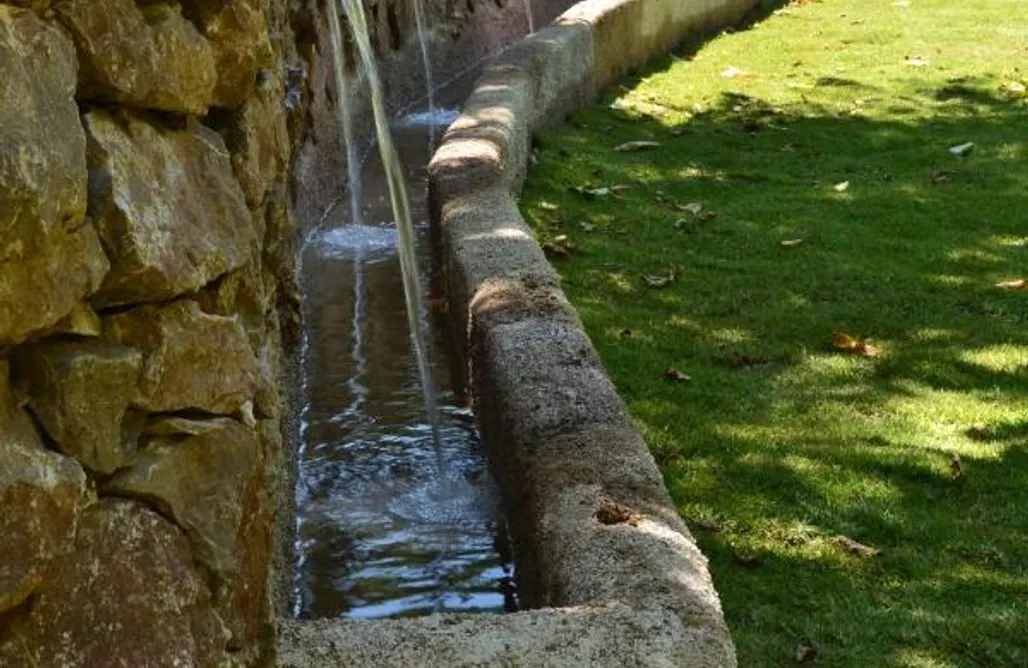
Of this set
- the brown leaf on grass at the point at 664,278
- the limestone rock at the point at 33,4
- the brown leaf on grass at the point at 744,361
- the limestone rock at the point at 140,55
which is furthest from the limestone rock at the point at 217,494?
the brown leaf on grass at the point at 664,278

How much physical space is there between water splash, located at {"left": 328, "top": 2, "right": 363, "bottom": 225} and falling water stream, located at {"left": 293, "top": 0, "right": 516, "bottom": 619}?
34.6 inches

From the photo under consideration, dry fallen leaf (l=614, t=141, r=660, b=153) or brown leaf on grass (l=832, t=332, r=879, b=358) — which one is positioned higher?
brown leaf on grass (l=832, t=332, r=879, b=358)

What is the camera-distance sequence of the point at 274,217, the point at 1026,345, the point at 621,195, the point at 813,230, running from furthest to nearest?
the point at 621,195, the point at 813,230, the point at 1026,345, the point at 274,217

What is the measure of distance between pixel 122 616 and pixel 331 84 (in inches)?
261

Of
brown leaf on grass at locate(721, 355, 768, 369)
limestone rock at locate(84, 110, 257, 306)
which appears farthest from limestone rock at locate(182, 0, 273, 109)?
brown leaf on grass at locate(721, 355, 768, 369)

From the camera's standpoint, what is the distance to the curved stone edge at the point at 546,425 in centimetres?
316

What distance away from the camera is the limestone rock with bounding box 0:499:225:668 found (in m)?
1.78

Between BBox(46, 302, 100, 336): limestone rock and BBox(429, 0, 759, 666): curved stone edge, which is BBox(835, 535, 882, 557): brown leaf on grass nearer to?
BBox(429, 0, 759, 666): curved stone edge

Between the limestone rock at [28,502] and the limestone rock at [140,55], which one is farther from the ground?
the limestone rock at [140,55]

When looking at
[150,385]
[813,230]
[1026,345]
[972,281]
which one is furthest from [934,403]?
[150,385]

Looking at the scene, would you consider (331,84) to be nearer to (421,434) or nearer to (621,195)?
(621,195)

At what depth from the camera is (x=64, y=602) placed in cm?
180

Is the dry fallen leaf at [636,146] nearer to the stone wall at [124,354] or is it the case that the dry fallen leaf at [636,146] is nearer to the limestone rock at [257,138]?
the limestone rock at [257,138]

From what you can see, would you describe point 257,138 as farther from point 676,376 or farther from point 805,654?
point 676,376
